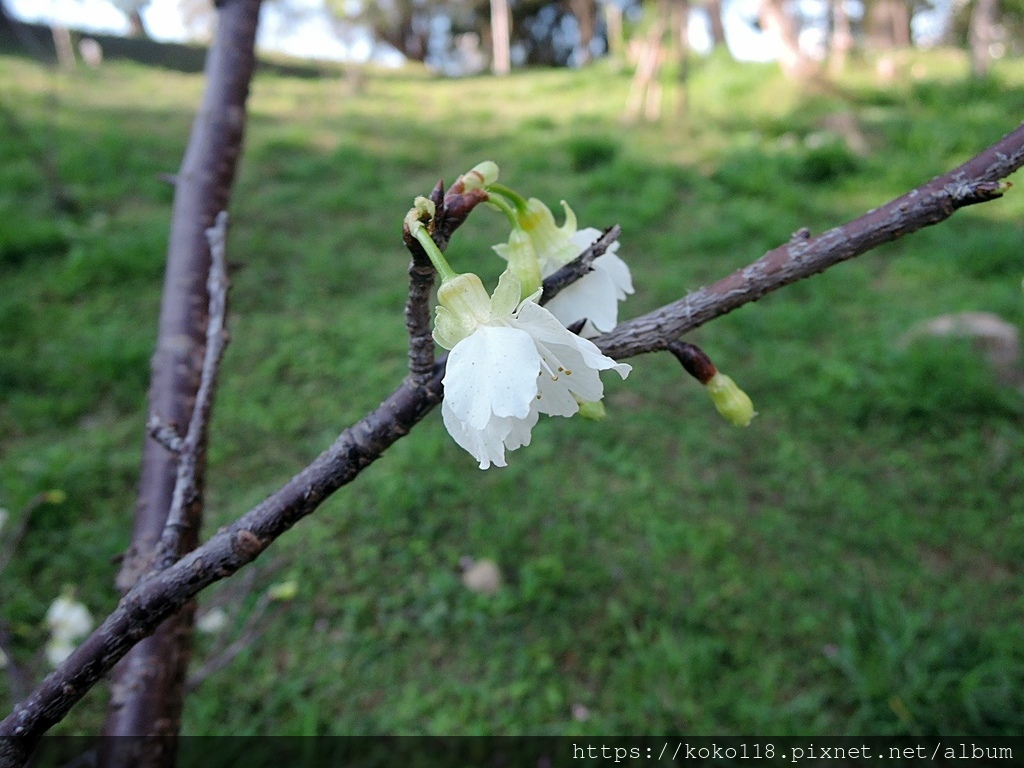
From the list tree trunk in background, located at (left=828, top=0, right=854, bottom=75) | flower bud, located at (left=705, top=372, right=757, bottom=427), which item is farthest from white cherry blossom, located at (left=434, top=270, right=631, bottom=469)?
tree trunk in background, located at (left=828, top=0, right=854, bottom=75)

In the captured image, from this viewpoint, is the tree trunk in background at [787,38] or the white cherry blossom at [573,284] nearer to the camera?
the white cherry blossom at [573,284]

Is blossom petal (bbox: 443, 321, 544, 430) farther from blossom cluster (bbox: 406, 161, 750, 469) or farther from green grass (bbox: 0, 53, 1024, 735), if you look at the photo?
green grass (bbox: 0, 53, 1024, 735)

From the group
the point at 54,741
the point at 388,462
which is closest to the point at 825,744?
the point at 388,462

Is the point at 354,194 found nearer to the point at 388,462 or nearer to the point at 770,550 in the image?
the point at 388,462

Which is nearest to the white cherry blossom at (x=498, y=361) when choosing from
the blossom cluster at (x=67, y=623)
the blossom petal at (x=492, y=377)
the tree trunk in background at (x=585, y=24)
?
the blossom petal at (x=492, y=377)

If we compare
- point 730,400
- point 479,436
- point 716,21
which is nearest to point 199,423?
point 479,436

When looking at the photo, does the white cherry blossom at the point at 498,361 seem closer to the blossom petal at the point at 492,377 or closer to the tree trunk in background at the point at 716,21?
the blossom petal at the point at 492,377
